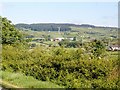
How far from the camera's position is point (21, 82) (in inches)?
289

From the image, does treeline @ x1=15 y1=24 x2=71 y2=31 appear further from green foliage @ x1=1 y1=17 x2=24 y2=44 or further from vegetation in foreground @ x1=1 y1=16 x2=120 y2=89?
vegetation in foreground @ x1=1 y1=16 x2=120 y2=89

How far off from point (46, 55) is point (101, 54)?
1.76 metres

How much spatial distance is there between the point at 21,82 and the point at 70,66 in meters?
1.37

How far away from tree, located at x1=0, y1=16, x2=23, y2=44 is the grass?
22.6 feet

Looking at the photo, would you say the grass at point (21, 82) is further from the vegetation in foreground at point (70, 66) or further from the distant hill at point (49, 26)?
the distant hill at point (49, 26)

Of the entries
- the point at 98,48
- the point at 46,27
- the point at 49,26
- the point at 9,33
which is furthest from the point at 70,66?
the point at 46,27

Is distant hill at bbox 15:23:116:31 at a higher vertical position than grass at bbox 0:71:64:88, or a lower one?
higher

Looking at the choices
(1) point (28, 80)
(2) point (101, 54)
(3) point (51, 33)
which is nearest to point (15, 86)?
(1) point (28, 80)

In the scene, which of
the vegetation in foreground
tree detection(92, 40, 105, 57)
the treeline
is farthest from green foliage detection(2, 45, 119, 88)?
the treeline

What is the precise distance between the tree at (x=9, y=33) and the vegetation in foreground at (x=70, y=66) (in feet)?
16.9

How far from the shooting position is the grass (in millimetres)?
6912

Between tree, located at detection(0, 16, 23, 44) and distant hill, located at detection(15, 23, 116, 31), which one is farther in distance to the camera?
distant hill, located at detection(15, 23, 116, 31)

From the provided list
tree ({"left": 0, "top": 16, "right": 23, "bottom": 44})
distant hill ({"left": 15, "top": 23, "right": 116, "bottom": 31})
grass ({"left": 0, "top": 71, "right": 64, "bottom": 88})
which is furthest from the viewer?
distant hill ({"left": 15, "top": 23, "right": 116, "bottom": 31})

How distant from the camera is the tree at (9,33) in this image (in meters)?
15.2
